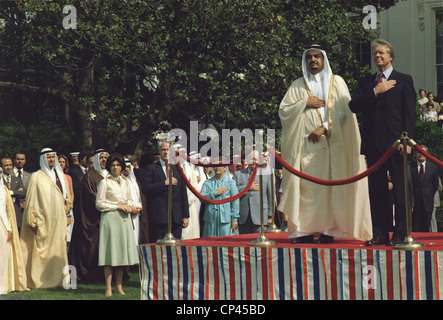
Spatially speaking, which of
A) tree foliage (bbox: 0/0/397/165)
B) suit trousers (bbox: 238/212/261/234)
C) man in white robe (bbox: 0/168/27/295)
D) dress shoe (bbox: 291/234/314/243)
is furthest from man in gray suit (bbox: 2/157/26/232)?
dress shoe (bbox: 291/234/314/243)

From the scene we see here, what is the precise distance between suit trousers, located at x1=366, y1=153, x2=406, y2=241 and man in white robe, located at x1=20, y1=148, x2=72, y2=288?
548cm

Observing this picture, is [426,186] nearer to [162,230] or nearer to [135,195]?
[162,230]

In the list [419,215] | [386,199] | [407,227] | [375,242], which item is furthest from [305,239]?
[419,215]

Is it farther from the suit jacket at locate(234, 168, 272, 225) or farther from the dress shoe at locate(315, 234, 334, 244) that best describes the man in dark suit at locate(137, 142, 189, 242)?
the dress shoe at locate(315, 234, 334, 244)

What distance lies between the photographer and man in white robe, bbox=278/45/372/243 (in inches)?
351

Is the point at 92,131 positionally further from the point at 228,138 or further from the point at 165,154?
the point at 165,154

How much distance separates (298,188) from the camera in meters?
9.06

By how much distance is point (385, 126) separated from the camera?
8.23 metres

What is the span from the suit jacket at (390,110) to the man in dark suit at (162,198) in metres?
4.13

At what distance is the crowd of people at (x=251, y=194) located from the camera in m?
8.34

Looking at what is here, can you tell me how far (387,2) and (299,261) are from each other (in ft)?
57.5

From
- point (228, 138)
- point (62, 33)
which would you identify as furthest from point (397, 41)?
point (62, 33)

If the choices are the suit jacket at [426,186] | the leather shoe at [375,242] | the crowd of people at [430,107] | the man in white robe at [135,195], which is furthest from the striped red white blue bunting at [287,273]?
the crowd of people at [430,107]
